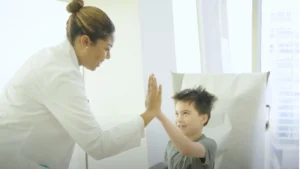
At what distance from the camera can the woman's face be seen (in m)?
1.16

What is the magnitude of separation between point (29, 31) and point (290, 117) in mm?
1710

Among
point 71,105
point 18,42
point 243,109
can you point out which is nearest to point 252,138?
point 243,109

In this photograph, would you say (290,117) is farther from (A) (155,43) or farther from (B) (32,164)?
(B) (32,164)

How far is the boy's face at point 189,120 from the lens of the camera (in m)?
1.30

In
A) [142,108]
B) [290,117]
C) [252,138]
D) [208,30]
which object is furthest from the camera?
[208,30]

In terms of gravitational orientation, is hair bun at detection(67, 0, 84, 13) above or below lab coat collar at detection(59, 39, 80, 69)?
above

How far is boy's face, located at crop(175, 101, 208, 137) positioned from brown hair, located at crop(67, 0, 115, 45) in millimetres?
486

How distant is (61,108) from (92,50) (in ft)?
0.92

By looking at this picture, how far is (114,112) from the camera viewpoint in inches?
83.6

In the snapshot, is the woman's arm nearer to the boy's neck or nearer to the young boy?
the young boy

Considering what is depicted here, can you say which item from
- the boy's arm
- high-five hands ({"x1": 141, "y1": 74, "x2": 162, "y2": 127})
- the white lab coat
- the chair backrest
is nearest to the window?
the chair backrest

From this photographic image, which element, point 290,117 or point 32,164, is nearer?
point 32,164

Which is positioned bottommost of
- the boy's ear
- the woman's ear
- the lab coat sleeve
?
the boy's ear

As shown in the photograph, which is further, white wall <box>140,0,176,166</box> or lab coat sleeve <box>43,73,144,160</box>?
white wall <box>140,0,176,166</box>
